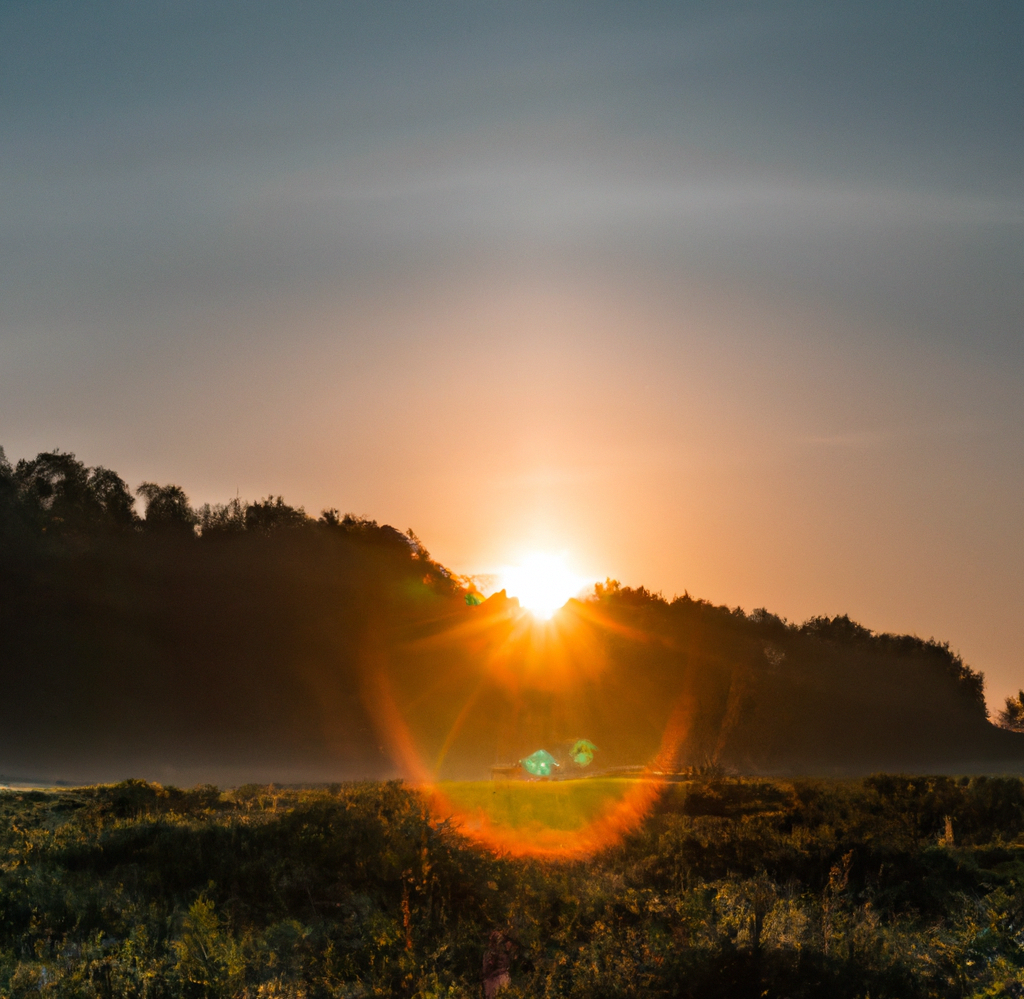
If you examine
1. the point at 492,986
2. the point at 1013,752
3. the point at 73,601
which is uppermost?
the point at 73,601

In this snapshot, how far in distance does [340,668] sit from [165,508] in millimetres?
17362

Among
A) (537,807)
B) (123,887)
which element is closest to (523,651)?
(537,807)

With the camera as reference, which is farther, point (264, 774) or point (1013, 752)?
point (1013, 752)

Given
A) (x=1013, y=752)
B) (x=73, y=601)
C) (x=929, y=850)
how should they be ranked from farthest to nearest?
(x=1013, y=752)
(x=73, y=601)
(x=929, y=850)

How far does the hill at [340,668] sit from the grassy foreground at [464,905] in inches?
1390

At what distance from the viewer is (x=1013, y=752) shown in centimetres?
6384

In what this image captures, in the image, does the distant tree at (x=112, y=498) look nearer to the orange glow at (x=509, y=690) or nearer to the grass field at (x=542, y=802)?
the orange glow at (x=509, y=690)

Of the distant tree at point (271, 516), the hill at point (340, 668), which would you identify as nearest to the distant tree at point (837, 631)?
the hill at point (340, 668)

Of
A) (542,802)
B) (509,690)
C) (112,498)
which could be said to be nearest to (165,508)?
(112,498)

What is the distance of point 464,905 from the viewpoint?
12.7 m

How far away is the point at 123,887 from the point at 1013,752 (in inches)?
2574

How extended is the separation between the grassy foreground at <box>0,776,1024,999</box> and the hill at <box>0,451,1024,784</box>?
35302 millimetres

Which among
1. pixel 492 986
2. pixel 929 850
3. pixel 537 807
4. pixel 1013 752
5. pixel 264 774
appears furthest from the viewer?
pixel 1013 752

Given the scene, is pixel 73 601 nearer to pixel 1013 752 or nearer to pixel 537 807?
pixel 537 807
